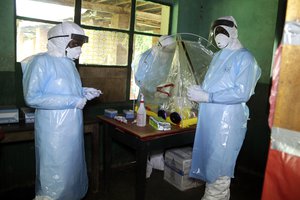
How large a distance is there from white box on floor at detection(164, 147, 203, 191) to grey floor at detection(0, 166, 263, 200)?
0.17 feet

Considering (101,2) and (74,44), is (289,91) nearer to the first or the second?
(74,44)

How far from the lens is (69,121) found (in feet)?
5.77

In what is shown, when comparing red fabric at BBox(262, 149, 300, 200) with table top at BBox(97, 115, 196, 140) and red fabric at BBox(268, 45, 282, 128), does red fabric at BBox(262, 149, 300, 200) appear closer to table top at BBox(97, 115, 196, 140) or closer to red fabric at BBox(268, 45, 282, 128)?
red fabric at BBox(268, 45, 282, 128)

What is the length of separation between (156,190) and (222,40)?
1.60 m

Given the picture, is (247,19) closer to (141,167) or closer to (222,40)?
(222,40)

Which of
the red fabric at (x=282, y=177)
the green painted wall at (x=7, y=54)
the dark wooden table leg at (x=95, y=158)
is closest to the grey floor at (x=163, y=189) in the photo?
the dark wooden table leg at (x=95, y=158)

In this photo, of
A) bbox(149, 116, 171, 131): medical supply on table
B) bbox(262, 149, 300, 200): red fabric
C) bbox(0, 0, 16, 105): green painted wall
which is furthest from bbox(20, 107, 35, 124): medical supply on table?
bbox(262, 149, 300, 200): red fabric

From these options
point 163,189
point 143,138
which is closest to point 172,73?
point 143,138

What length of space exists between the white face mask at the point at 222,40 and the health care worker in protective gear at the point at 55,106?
970mm

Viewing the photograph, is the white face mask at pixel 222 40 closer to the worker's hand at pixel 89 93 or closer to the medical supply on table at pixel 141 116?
the medical supply on table at pixel 141 116

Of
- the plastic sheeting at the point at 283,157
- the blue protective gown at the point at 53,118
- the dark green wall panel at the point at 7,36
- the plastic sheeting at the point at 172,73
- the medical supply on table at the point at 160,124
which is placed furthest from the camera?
the plastic sheeting at the point at 172,73

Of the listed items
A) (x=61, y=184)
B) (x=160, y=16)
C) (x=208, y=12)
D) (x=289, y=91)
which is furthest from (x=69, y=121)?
(x=208, y=12)

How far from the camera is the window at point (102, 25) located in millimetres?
2283

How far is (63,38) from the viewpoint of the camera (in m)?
1.72
